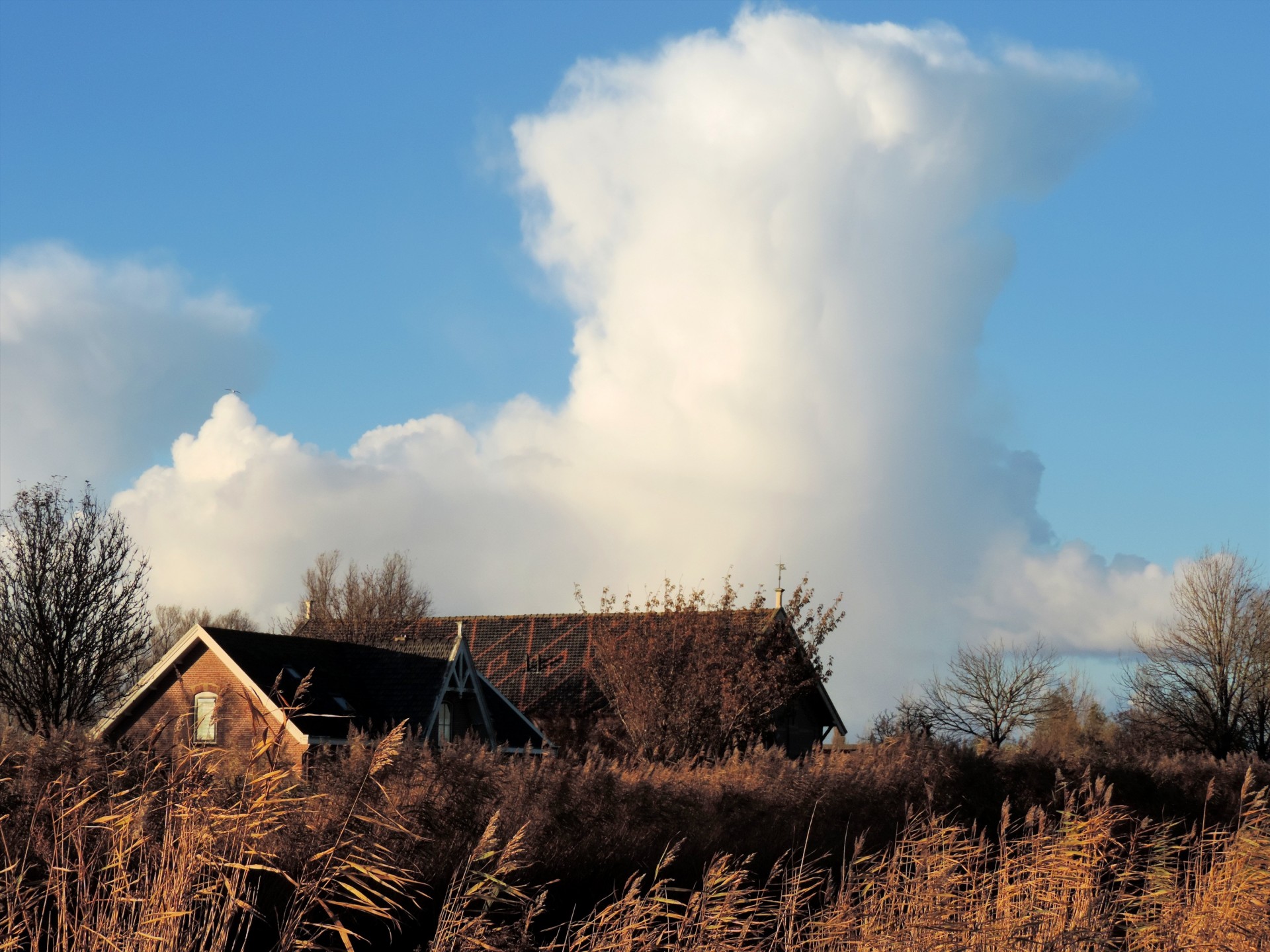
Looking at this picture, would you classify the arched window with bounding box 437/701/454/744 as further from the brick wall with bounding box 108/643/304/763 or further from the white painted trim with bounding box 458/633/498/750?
the brick wall with bounding box 108/643/304/763

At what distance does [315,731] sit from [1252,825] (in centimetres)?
2082

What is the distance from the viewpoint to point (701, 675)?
25.3 metres

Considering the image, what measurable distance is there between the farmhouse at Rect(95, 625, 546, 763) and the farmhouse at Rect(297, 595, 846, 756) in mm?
1104

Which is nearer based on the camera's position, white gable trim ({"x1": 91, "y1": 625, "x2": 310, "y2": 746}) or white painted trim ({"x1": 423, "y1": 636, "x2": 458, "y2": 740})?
white gable trim ({"x1": 91, "y1": 625, "x2": 310, "y2": 746})

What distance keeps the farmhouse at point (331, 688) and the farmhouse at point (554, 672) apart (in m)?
1.10

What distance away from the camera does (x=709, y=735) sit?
83.4 ft

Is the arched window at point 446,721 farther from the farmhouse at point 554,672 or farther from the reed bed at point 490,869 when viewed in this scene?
the reed bed at point 490,869

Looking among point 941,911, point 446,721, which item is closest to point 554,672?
point 446,721

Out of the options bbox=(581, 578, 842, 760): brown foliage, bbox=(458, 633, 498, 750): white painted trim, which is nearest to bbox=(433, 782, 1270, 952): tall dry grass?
bbox=(581, 578, 842, 760): brown foliage

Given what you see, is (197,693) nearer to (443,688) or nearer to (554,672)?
(443,688)

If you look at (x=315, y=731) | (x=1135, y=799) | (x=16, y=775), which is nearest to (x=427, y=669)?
(x=315, y=731)

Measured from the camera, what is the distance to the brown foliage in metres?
25.3

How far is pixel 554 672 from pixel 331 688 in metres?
7.32

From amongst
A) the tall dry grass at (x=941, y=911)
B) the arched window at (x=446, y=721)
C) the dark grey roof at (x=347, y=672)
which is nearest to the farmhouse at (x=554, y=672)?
the dark grey roof at (x=347, y=672)
